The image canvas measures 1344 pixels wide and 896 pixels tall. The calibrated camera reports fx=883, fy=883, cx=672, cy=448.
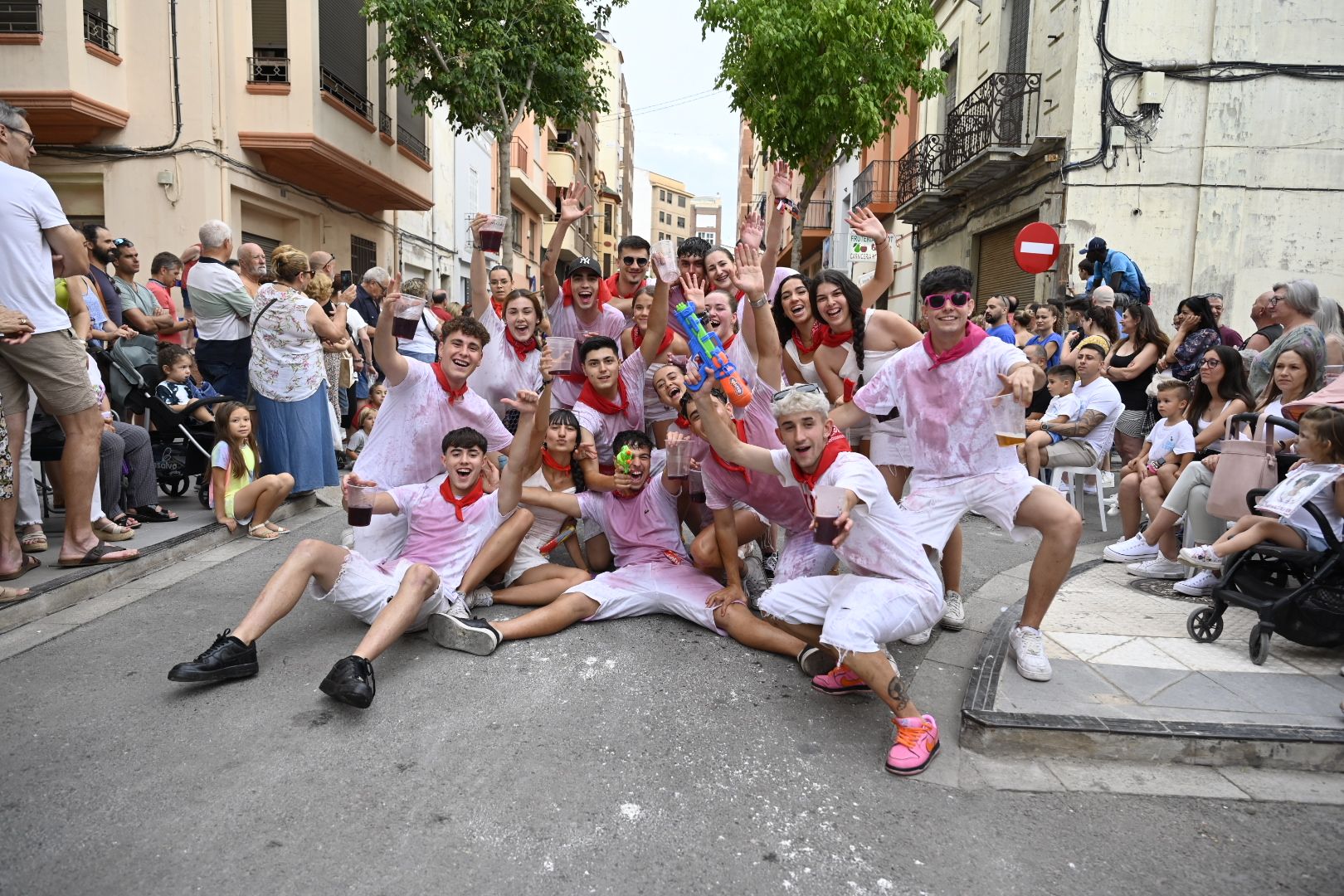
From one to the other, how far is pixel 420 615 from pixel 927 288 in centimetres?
272

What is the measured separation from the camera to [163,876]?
2.29 meters

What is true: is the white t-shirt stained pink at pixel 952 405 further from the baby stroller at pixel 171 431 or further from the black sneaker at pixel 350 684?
the baby stroller at pixel 171 431

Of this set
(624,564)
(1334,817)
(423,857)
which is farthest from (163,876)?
(1334,817)

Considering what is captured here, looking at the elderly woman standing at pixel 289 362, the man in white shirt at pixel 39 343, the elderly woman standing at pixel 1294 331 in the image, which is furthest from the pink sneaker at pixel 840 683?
the elderly woman standing at pixel 289 362

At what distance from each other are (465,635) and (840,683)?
164cm

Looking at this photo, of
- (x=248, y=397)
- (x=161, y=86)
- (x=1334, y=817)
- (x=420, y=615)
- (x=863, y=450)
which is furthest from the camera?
(x=161, y=86)

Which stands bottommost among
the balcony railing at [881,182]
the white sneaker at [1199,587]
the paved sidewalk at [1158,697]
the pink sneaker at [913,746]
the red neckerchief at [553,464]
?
the pink sneaker at [913,746]

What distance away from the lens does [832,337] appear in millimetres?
4855

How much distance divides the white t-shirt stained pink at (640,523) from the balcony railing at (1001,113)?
12353mm

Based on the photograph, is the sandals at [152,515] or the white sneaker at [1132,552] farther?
the sandals at [152,515]

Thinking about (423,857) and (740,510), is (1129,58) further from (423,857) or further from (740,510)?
(423,857)

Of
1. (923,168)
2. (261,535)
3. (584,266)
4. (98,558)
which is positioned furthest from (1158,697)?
→ (923,168)

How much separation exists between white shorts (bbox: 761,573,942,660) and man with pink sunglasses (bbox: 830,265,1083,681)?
0.47m

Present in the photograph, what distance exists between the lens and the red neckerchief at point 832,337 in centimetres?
480
